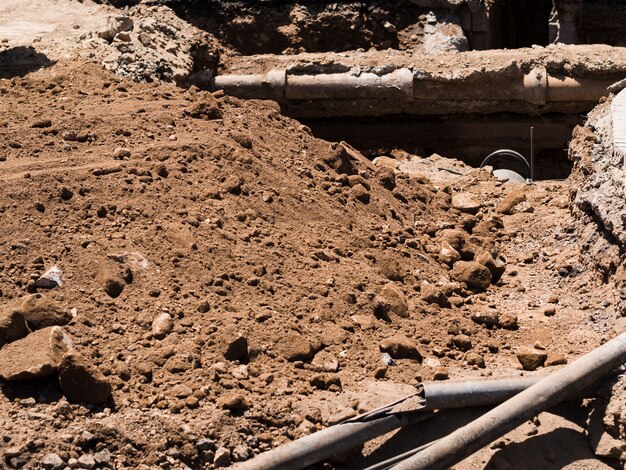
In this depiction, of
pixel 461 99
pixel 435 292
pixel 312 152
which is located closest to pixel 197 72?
pixel 461 99

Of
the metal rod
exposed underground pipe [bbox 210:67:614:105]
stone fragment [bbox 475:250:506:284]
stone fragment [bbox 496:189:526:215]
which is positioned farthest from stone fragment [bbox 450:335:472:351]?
exposed underground pipe [bbox 210:67:614:105]

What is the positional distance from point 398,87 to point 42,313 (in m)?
6.42

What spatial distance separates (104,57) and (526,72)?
4.05 m

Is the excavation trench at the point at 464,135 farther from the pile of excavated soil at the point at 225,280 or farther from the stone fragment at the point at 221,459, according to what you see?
the stone fragment at the point at 221,459

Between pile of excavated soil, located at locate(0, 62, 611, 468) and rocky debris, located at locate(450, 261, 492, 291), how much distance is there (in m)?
0.02

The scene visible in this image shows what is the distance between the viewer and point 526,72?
13031 mm

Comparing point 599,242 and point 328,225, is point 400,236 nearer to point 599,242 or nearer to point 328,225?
point 328,225

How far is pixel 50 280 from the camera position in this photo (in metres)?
7.75

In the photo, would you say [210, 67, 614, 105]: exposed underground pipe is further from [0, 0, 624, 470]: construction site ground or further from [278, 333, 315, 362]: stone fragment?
[278, 333, 315, 362]: stone fragment

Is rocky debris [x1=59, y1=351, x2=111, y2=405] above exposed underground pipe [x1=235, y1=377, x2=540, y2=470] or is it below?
above

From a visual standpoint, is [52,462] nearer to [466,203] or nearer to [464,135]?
[466,203]

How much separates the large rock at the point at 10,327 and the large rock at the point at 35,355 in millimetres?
37

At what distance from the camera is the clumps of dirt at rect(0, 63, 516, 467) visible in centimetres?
699

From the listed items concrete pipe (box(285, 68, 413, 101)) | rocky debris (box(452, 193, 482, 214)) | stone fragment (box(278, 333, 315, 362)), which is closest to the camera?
stone fragment (box(278, 333, 315, 362))
